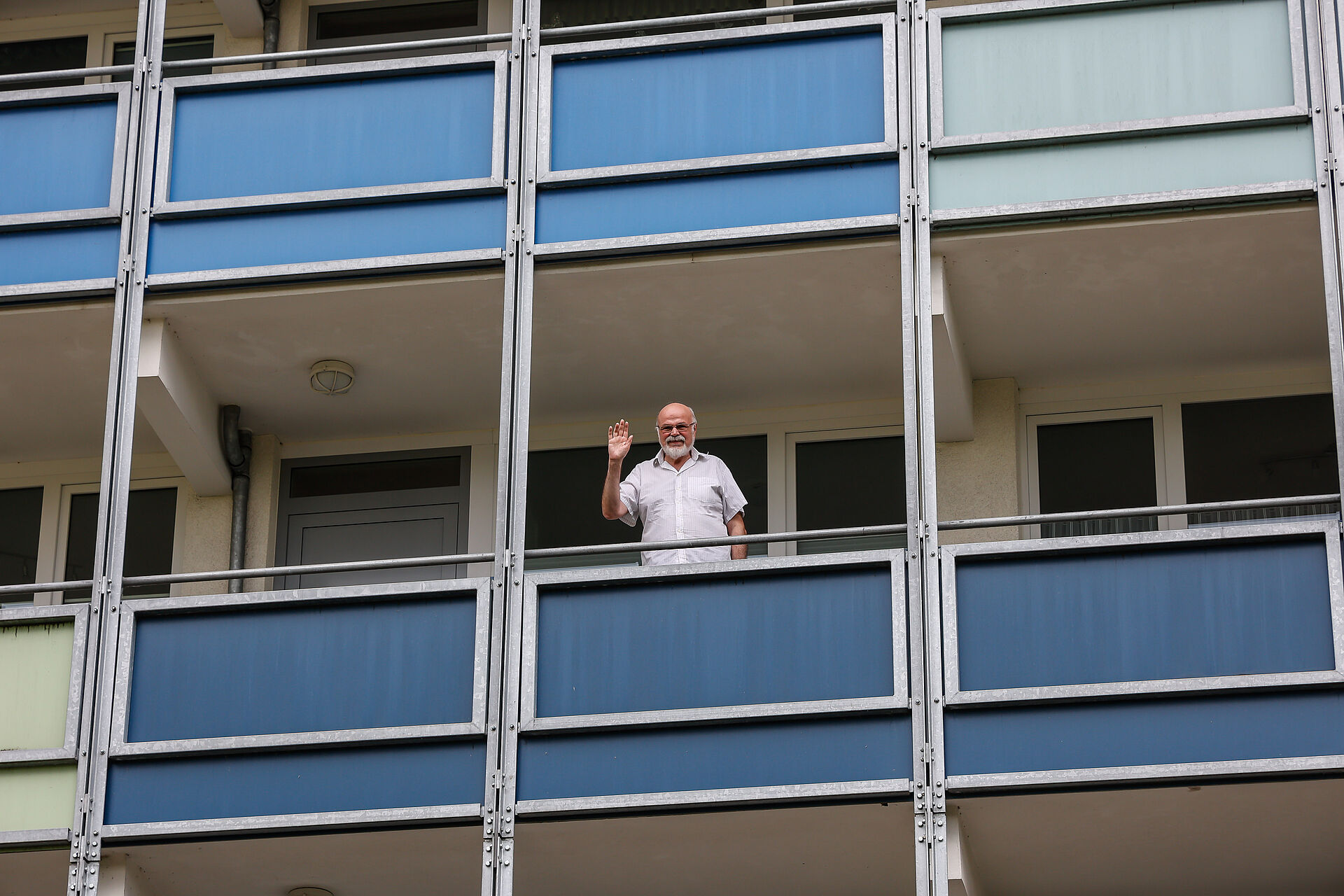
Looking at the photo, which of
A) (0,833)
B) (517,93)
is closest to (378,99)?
(517,93)

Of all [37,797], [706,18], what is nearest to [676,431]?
[706,18]

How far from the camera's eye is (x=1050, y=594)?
1323 centimetres

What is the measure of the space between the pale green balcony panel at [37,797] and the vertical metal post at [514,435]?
94.4 inches

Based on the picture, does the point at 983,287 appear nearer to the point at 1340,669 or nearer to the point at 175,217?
the point at 1340,669

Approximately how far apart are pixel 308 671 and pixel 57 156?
3.93 m

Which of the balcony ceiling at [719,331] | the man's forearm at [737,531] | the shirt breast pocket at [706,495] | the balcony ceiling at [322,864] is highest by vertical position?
the balcony ceiling at [719,331]

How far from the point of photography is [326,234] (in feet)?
49.0

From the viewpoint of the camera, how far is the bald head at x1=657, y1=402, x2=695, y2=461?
14789 millimetres

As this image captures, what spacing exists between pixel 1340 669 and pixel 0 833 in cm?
726

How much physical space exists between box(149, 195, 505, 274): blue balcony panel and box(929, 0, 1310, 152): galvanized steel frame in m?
2.70

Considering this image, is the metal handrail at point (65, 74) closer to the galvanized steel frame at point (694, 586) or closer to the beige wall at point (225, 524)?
the beige wall at point (225, 524)

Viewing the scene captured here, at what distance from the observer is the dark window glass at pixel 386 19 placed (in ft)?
57.7

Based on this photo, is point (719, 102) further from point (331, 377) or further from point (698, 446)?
point (331, 377)

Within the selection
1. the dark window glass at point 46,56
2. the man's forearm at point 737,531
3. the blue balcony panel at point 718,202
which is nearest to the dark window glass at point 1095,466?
the man's forearm at point 737,531
